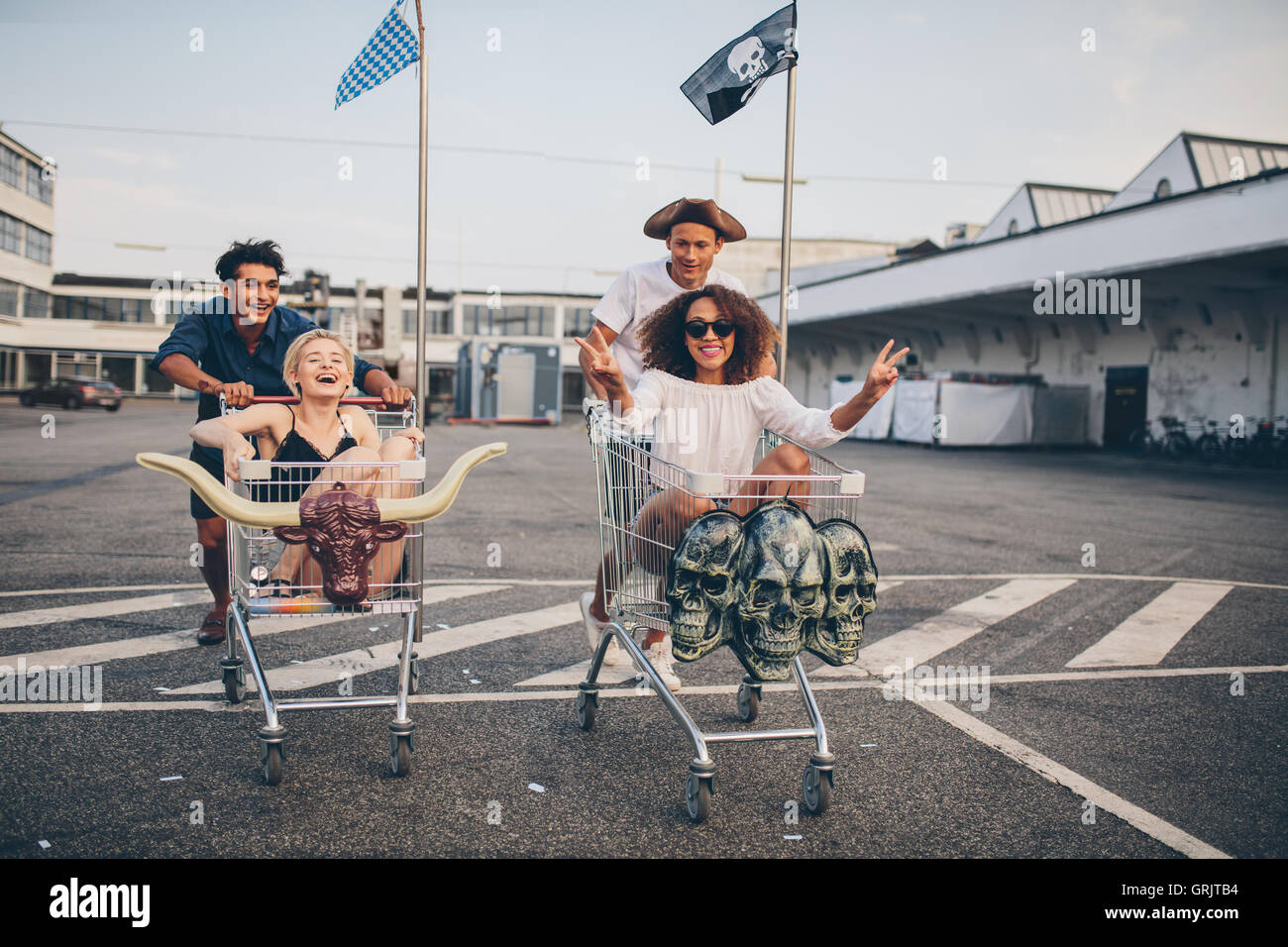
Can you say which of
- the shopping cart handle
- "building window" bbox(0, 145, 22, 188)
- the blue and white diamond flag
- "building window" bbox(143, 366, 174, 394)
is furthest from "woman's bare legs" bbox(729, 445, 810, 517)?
"building window" bbox(143, 366, 174, 394)

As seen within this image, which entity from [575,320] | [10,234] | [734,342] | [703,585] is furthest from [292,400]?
[575,320]

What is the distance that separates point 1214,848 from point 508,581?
5058 mm

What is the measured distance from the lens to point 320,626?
18.7 feet

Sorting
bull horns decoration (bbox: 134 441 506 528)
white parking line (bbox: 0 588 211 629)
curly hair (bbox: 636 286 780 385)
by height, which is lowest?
white parking line (bbox: 0 588 211 629)

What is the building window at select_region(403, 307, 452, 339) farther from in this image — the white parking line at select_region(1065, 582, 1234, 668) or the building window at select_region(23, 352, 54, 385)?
the white parking line at select_region(1065, 582, 1234, 668)

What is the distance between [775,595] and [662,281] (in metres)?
1.99

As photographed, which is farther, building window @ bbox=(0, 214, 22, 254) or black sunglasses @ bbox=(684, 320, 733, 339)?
building window @ bbox=(0, 214, 22, 254)

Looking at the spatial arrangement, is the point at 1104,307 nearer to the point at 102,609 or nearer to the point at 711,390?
the point at 711,390

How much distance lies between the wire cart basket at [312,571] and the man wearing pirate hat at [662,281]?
0.93 meters

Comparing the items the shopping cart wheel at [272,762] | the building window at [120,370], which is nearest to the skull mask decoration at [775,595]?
the shopping cart wheel at [272,762]

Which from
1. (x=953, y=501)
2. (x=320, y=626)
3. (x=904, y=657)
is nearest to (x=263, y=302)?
(x=320, y=626)

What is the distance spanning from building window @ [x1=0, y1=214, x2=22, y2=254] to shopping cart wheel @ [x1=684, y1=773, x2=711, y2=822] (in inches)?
2304

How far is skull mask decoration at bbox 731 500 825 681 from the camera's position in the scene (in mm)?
3150
